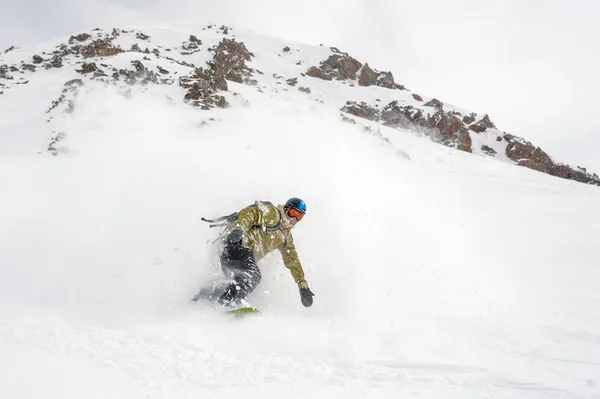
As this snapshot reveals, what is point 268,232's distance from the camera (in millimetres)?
5820

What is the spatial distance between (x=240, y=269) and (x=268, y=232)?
69cm

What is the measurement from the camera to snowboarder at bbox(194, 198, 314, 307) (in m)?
5.28

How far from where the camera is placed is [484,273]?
7246mm

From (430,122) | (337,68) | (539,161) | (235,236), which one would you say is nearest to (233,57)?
(337,68)

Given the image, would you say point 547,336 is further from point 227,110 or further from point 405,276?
point 227,110

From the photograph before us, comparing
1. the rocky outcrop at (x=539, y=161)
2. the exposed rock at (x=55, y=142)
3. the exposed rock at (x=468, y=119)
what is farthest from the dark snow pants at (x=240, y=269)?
the exposed rock at (x=468, y=119)

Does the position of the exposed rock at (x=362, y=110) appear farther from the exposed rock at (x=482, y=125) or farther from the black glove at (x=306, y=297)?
the black glove at (x=306, y=297)

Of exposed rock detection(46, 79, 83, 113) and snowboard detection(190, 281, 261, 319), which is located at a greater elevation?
exposed rock detection(46, 79, 83, 113)

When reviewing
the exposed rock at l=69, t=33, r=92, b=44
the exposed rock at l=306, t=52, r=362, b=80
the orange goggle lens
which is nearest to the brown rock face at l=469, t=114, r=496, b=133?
the exposed rock at l=306, t=52, r=362, b=80

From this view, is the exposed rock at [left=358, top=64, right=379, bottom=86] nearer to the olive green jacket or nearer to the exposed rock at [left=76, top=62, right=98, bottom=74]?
the exposed rock at [left=76, top=62, right=98, bottom=74]

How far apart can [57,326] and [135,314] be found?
0.78 meters

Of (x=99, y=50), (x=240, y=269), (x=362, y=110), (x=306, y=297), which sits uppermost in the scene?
(x=99, y=50)

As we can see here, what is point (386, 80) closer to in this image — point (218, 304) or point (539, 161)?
point (539, 161)

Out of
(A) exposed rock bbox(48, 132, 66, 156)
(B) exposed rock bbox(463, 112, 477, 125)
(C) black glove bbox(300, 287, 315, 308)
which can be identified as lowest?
(C) black glove bbox(300, 287, 315, 308)
